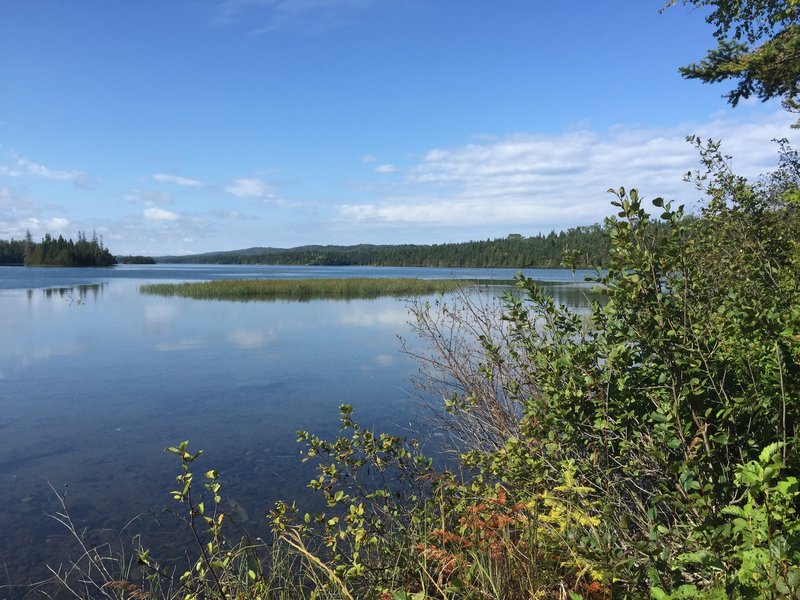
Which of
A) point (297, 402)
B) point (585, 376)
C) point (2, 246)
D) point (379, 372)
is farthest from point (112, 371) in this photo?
point (2, 246)

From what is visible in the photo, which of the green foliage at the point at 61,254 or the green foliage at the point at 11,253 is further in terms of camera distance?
the green foliage at the point at 11,253

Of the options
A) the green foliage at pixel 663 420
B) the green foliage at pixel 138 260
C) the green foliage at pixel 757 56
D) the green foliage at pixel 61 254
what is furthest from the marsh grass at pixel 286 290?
the green foliage at pixel 138 260

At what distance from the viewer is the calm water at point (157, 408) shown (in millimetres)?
6461

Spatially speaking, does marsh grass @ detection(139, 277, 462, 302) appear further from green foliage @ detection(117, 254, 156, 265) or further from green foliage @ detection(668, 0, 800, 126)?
green foliage @ detection(117, 254, 156, 265)

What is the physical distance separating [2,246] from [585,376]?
5882 inches

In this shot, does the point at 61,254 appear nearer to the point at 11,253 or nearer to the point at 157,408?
the point at 11,253

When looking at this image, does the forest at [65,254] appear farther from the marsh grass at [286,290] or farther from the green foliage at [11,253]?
the marsh grass at [286,290]

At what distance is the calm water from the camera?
6.46 m

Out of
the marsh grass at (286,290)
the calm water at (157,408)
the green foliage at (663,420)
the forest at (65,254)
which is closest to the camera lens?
the green foliage at (663,420)

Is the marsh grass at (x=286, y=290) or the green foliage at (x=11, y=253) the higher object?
the green foliage at (x=11, y=253)

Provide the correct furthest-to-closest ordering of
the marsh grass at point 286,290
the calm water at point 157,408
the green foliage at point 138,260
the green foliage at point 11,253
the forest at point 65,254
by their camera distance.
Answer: the green foliage at point 138,260 < the green foliage at point 11,253 < the forest at point 65,254 < the marsh grass at point 286,290 < the calm water at point 157,408

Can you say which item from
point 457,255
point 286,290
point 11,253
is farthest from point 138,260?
point 286,290

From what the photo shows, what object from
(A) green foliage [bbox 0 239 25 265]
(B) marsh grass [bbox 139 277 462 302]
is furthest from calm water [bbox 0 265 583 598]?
(A) green foliage [bbox 0 239 25 265]

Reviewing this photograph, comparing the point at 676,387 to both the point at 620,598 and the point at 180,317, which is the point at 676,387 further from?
the point at 180,317
